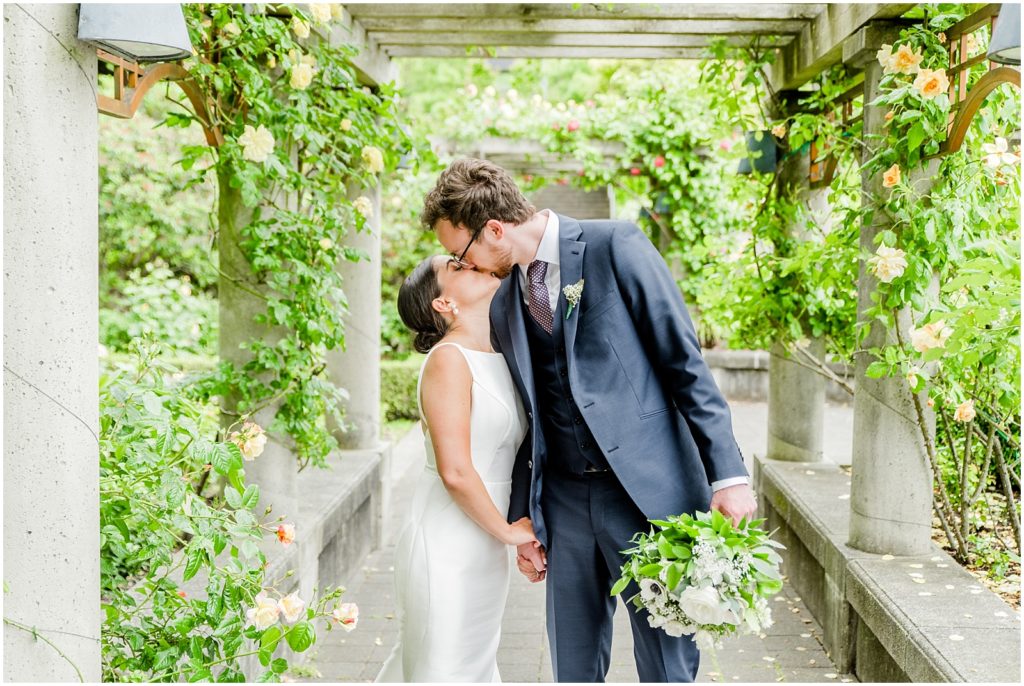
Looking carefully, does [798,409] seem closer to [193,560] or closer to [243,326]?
[243,326]

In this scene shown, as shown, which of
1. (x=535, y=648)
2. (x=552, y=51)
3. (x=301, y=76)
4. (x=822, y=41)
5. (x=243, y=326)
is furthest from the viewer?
(x=552, y=51)

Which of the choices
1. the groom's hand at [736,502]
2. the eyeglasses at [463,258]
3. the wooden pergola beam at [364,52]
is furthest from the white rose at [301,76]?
the groom's hand at [736,502]

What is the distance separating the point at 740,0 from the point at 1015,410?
7.26ft

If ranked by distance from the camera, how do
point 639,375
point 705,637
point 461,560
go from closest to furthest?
point 705,637 < point 639,375 < point 461,560

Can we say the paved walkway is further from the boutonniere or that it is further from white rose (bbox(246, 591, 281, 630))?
the boutonniere

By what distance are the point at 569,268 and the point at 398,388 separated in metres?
8.19

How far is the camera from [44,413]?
78.6 inches

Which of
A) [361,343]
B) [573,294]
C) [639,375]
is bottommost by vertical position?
[361,343]

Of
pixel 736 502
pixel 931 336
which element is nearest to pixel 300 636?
pixel 736 502

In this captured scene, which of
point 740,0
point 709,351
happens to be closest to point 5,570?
point 740,0

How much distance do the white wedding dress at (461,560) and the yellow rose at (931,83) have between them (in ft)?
5.72

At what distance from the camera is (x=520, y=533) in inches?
110

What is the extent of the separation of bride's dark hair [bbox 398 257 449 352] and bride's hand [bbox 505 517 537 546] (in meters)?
0.63

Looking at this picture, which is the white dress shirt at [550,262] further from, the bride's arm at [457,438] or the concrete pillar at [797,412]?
the concrete pillar at [797,412]
